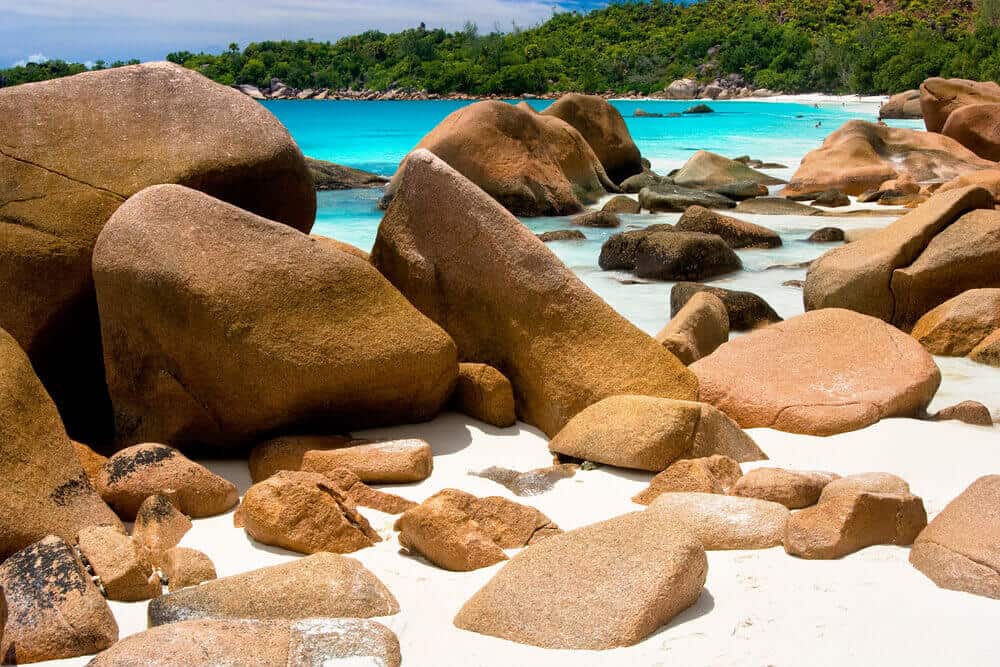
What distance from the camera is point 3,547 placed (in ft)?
10.5

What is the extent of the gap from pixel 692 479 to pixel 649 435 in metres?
0.32

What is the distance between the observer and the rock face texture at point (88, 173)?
4.61 metres

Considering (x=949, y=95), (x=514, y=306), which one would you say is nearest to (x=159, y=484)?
(x=514, y=306)

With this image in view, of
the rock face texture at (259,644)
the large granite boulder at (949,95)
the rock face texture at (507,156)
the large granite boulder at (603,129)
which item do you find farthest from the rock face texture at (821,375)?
the large granite boulder at (949,95)

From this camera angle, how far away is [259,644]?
2553 mm

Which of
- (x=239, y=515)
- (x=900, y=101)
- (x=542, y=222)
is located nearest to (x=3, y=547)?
(x=239, y=515)

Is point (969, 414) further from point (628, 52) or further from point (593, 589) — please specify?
point (628, 52)

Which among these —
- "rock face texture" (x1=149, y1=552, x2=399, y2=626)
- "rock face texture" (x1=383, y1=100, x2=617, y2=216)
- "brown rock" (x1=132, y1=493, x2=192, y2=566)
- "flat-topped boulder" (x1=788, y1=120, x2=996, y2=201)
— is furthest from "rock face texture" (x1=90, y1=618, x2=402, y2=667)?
"flat-topped boulder" (x1=788, y1=120, x2=996, y2=201)

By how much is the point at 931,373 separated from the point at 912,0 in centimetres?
9024

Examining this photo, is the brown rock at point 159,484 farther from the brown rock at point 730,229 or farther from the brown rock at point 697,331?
the brown rock at point 730,229

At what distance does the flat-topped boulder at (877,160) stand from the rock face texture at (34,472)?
595 inches

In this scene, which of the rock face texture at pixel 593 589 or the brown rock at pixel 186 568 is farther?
the brown rock at pixel 186 568

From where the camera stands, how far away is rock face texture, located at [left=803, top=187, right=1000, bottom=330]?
7.07 meters

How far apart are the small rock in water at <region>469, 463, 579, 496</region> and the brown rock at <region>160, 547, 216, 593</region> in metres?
1.25
